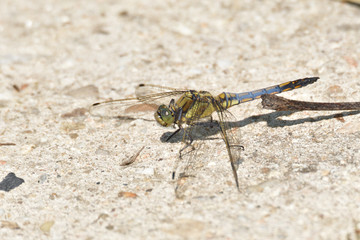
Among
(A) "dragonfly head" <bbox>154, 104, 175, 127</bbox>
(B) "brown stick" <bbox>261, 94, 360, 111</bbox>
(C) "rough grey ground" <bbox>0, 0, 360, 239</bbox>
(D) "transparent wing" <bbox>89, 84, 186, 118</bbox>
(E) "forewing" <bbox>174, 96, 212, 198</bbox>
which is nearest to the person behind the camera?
(C) "rough grey ground" <bbox>0, 0, 360, 239</bbox>

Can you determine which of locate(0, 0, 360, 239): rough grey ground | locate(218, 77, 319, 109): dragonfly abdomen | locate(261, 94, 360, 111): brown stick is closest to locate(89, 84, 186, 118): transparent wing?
locate(0, 0, 360, 239): rough grey ground

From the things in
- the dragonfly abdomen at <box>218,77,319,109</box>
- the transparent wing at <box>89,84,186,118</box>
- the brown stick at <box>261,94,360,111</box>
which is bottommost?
the transparent wing at <box>89,84,186,118</box>

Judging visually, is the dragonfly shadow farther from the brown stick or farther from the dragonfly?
the brown stick

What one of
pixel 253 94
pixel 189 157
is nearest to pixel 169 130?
pixel 189 157

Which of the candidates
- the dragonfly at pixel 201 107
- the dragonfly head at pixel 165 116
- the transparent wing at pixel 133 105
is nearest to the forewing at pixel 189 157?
the dragonfly at pixel 201 107

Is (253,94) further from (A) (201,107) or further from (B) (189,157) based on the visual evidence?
(B) (189,157)

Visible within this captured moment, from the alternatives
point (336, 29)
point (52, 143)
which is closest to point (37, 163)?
point (52, 143)

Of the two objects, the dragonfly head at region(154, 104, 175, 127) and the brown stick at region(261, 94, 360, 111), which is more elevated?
the brown stick at region(261, 94, 360, 111)
